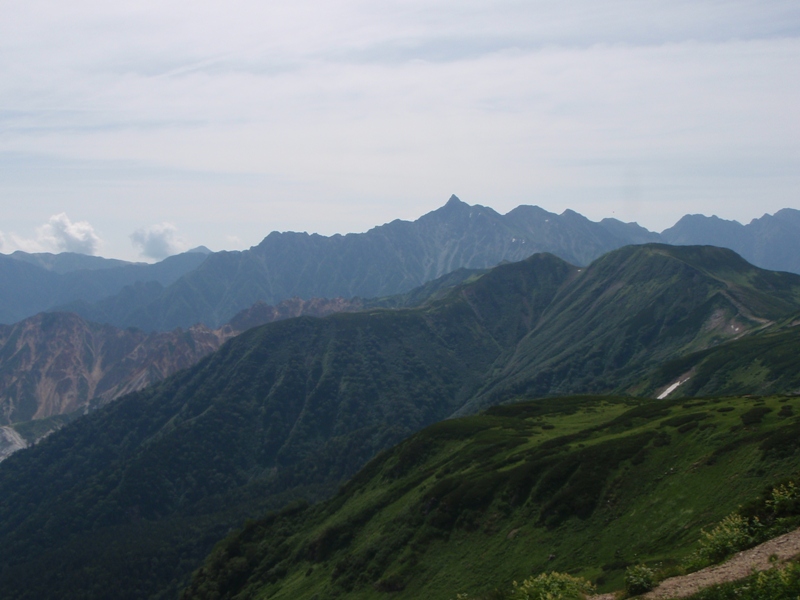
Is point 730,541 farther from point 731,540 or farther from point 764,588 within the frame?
point 764,588

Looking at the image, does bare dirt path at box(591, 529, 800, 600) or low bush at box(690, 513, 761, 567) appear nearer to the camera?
bare dirt path at box(591, 529, 800, 600)

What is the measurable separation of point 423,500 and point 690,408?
182ft

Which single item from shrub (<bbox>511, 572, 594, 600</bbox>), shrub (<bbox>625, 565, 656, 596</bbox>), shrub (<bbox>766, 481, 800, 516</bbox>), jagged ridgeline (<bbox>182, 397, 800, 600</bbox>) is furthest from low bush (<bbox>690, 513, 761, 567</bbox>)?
jagged ridgeline (<bbox>182, 397, 800, 600</bbox>)

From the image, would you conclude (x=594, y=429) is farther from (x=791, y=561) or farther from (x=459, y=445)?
(x=791, y=561)

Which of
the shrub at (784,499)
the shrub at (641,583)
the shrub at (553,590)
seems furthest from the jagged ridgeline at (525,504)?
the shrub at (641,583)

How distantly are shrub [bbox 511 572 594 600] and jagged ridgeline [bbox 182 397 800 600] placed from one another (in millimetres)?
18571

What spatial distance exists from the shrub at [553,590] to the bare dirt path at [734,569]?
7.84ft

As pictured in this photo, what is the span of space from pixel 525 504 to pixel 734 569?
6957 cm

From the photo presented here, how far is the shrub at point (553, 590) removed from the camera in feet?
125

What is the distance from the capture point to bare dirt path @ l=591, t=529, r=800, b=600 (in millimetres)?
35125

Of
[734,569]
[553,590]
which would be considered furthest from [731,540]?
[553,590]

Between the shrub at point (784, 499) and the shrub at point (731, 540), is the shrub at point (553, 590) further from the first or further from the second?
the shrub at point (784, 499)

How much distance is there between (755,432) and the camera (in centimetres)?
8538

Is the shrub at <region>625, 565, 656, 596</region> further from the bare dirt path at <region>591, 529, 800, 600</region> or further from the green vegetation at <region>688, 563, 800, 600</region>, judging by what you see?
the green vegetation at <region>688, 563, 800, 600</region>
